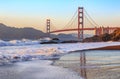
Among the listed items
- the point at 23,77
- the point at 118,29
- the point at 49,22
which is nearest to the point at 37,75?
the point at 23,77

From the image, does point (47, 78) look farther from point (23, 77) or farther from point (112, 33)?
point (112, 33)

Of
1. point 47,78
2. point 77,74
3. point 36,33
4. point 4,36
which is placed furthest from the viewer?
point 36,33

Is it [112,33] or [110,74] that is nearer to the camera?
[110,74]

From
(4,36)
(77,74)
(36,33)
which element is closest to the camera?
(77,74)

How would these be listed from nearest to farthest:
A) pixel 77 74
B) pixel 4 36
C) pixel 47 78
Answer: pixel 47 78 → pixel 77 74 → pixel 4 36

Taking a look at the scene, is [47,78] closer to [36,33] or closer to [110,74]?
[110,74]

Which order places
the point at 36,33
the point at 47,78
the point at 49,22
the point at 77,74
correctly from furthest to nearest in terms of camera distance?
the point at 49,22, the point at 36,33, the point at 77,74, the point at 47,78

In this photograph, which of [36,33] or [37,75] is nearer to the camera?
[37,75]

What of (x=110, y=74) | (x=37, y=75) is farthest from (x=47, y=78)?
(x=110, y=74)

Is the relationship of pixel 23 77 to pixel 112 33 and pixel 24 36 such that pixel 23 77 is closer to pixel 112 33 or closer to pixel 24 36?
pixel 24 36
